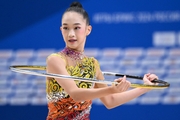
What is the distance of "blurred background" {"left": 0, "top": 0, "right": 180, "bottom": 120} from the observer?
466 centimetres

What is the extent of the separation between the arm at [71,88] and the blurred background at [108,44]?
186cm

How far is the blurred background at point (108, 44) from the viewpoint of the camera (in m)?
4.66

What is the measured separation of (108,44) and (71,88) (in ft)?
6.65

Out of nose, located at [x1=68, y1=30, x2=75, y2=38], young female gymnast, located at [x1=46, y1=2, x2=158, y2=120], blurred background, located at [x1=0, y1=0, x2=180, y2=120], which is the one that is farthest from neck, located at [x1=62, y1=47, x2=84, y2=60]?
blurred background, located at [x1=0, y1=0, x2=180, y2=120]

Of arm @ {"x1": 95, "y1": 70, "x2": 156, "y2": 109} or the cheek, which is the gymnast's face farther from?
arm @ {"x1": 95, "y1": 70, "x2": 156, "y2": 109}

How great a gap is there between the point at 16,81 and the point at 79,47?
1.95 meters

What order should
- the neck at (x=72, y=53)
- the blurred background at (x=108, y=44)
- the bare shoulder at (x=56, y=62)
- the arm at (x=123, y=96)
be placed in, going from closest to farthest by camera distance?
the bare shoulder at (x=56, y=62) → the neck at (x=72, y=53) → the arm at (x=123, y=96) → the blurred background at (x=108, y=44)

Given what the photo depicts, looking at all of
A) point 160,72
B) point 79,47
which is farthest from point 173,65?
point 79,47

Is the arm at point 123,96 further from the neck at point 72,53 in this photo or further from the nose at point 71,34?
the nose at point 71,34

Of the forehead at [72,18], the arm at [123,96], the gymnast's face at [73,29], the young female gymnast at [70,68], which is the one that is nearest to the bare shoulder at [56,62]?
the young female gymnast at [70,68]

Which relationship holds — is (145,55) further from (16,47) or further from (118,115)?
(16,47)

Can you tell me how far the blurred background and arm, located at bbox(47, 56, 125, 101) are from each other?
73.4 inches

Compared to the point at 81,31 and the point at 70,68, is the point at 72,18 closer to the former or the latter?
the point at 81,31

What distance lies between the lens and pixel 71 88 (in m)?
2.71
